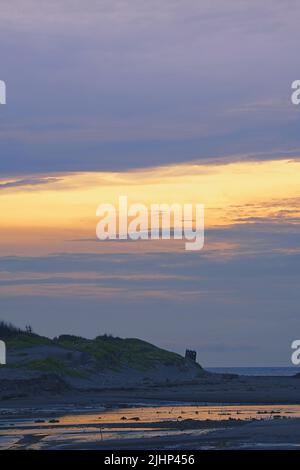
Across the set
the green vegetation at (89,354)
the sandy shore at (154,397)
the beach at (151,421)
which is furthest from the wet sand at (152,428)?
the green vegetation at (89,354)

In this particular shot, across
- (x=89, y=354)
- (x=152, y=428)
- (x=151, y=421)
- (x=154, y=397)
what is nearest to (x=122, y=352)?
(x=89, y=354)

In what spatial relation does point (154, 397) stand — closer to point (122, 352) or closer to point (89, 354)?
point (89, 354)

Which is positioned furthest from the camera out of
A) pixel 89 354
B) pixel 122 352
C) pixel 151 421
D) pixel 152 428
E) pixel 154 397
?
pixel 122 352

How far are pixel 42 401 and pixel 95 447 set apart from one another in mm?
25973

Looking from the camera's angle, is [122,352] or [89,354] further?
[122,352]

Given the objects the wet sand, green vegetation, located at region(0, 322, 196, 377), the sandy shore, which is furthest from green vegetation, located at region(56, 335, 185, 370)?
the wet sand

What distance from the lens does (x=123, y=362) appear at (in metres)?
94.8

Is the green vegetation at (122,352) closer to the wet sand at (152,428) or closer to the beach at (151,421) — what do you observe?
the beach at (151,421)

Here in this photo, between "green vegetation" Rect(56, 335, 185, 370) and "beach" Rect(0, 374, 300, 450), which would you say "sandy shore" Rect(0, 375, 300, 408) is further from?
"green vegetation" Rect(56, 335, 185, 370)

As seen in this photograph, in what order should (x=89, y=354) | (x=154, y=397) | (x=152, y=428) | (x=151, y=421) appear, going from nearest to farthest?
(x=152, y=428)
(x=151, y=421)
(x=154, y=397)
(x=89, y=354)

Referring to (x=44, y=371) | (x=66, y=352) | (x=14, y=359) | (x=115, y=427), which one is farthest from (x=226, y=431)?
(x=66, y=352)

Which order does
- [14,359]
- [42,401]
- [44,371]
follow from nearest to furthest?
[42,401] → [44,371] → [14,359]

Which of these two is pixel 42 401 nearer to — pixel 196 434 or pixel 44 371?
pixel 44 371
